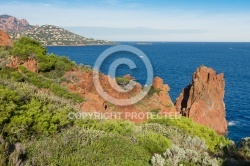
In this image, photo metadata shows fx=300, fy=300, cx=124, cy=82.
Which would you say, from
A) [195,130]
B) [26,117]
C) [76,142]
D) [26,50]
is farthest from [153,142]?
[26,50]

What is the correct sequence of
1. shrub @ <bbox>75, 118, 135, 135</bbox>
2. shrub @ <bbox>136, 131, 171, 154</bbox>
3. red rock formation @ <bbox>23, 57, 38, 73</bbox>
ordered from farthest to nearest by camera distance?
red rock formation @ <bbox>23, 57, 38, 73</bbox> → shrub @ <bbox>75, 118, 135, 135</bbox> → shrub @ <bbox>136, 131, 171, 154</bbox>

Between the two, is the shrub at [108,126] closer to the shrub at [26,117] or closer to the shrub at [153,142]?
the shrub at [26,117]

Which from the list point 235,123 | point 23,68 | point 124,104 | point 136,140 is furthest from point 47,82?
point 235,123

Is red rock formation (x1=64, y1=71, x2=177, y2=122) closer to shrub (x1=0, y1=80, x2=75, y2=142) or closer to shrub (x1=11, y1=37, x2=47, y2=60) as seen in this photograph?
shrub (x1=11, y1=37, x2=47, y2=60)

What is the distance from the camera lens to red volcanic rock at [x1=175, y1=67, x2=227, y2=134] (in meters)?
45.3

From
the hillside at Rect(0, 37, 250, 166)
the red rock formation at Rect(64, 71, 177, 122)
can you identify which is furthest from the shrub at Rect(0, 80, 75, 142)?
the red rock formation at Rect(64, 71, 177, 122)

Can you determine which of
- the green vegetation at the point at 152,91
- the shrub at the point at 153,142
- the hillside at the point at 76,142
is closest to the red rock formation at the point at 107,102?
the green vegetation at the point at 152,91

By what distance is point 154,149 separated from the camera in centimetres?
1125

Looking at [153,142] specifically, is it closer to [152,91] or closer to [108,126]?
[108,126]

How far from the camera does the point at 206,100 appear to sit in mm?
47125

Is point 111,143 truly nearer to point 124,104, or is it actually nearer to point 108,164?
point 108,164

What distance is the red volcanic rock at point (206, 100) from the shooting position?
45281 millimetres

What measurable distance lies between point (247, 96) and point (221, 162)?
195 feet

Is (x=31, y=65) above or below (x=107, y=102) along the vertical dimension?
above
